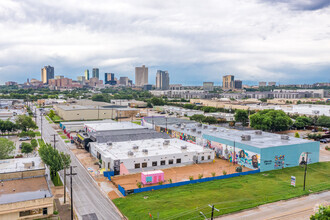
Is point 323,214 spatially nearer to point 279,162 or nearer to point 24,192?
point 279,162

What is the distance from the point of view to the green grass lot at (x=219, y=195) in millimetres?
25531

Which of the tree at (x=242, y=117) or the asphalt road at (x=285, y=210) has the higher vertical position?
the tree at (x=242, y=117)

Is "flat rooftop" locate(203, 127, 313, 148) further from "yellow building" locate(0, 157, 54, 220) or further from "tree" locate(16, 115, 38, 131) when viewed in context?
"tree" locate(16, 115, 38, 131)

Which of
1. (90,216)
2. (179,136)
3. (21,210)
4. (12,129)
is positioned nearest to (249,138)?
(179,136)

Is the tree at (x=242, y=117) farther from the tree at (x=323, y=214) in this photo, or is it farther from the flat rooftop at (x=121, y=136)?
the tree at (x=323, y=214)

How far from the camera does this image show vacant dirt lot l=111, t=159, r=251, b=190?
111 feet

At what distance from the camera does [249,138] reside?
144 ft

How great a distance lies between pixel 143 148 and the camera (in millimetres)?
42719

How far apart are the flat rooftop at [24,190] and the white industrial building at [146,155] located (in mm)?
9912

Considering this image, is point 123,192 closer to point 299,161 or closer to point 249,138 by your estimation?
point 249,138

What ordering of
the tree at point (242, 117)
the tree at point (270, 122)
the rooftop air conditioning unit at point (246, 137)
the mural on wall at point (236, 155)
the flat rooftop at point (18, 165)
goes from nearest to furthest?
the flat rooftop at point (18, 165), the mural on wall at point (236, 155), the rooftop air conditioning unit at point (246, 137), the tree at point (270, 122), the tree at point (242, 117)

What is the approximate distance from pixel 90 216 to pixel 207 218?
10426 millimetres

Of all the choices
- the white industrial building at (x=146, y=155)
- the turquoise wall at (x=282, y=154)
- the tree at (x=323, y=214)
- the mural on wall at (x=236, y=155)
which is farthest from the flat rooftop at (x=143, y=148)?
the tree at (x=323, y=214)

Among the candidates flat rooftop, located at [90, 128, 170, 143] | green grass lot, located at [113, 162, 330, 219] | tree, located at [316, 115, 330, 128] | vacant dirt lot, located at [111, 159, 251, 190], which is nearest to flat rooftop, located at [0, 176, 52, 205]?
green grass lot, located at [113, 162, 330, 219]
